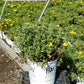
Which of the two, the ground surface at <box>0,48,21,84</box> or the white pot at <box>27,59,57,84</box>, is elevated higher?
the white pot at <box>27,59,57,84</box>

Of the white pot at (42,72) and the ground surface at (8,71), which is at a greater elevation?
the white pot at (42,72)

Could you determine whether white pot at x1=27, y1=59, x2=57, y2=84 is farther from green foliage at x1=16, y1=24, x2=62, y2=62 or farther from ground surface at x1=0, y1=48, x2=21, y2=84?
ground surface at x1=0, y1=48, x2=21, y2=84

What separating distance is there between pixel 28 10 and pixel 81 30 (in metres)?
2.21

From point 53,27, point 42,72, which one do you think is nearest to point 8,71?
point 42,72

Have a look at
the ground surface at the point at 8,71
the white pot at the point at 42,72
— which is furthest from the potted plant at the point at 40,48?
the ground surface at the point at 8,71

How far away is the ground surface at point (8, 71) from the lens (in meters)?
2.81

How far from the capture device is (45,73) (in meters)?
2.05

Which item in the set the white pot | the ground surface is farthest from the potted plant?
the ground surface

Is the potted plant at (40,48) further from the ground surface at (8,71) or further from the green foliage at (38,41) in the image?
the ground surface at (8,71)

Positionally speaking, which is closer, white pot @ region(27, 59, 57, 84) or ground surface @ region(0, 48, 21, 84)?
white pot @ region(27, 59, 57, 84)

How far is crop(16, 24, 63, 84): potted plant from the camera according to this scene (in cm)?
193

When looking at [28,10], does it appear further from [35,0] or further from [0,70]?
[0,70]

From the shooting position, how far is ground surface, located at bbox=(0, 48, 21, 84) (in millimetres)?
2809

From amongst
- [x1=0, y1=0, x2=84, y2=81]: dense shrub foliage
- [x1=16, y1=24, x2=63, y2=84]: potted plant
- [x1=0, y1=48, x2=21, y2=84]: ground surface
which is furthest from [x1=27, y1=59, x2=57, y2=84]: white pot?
[x1=0, y1=48, x2=21, y2=84]: ground surface
